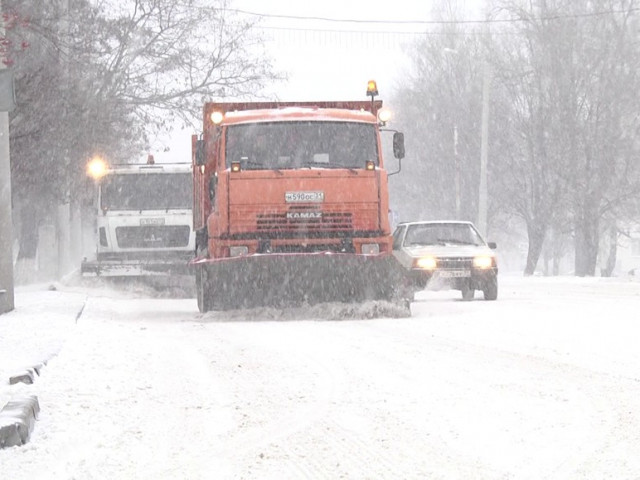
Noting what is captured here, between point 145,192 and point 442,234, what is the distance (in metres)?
7.07

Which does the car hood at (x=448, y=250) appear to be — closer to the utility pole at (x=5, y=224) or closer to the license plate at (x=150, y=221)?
the license plate at (x=150, y=221)

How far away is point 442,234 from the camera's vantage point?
824 inches

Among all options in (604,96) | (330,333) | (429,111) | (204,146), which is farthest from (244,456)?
(429,111)

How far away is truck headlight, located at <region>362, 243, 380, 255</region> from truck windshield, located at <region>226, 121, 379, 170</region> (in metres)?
1.11

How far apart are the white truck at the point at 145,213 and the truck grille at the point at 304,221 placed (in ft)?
31.1

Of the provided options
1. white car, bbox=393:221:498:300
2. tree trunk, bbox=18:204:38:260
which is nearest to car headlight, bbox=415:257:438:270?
white car, bbox=393:221:498:300

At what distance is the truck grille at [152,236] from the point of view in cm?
2409

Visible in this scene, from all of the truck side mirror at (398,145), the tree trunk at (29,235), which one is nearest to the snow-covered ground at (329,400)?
the truck side mirror at (398,145)

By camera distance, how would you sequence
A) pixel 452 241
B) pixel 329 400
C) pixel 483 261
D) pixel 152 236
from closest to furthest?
1. pixel 329 400
2. pixel 483 261
3. pixel 452 241
4. pixel 152 236

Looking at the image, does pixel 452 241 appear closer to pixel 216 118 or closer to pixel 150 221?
pixel 216 118

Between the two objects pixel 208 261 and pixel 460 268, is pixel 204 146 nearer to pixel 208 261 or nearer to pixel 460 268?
pixel 208 261

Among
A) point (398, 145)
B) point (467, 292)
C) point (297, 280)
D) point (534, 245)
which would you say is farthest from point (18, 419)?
point (534, 245)

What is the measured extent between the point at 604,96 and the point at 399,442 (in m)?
36.6

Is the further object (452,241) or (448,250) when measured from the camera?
(452,241)
